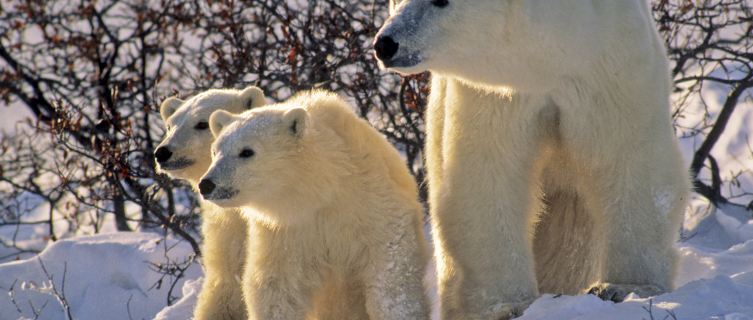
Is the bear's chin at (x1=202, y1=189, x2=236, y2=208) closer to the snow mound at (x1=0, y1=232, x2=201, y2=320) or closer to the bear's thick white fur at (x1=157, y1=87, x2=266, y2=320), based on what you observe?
the bear's thick white fur at (x1=157, y1=87, x2=266, y2=320)

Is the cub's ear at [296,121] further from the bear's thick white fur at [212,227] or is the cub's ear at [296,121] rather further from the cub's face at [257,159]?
the bear's thick white fur at [212,227]

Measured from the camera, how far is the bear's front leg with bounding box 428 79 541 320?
275cm

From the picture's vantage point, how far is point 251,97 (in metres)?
3.62

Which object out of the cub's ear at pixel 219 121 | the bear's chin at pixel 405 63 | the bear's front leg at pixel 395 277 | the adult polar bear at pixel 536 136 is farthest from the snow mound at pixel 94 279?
the bear's chin at pixel 405 63

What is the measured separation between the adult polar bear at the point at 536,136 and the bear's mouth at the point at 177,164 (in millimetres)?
1342

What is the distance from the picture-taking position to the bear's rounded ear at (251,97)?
11.8 ft

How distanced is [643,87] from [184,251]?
13.6 ft

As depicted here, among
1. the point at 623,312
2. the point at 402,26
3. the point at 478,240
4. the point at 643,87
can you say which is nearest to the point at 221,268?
the point at 478,240

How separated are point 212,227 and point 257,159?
893 mm

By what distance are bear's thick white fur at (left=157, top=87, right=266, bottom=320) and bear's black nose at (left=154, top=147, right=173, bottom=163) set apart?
0.23ft

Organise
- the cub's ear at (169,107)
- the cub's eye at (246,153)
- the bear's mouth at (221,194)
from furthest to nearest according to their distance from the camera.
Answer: the cub's ear at (169,107), the cub's eye at (246,153), the bear's mouth at (221,194)

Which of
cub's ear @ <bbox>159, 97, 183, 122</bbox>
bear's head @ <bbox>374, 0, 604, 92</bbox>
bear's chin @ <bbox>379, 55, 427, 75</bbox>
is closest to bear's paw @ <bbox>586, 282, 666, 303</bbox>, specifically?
bear's head @ <bbox>374, 0, 604, 92</bbox>

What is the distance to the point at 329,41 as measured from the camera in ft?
16.7

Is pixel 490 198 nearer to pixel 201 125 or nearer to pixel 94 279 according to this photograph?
pixel 201 125
